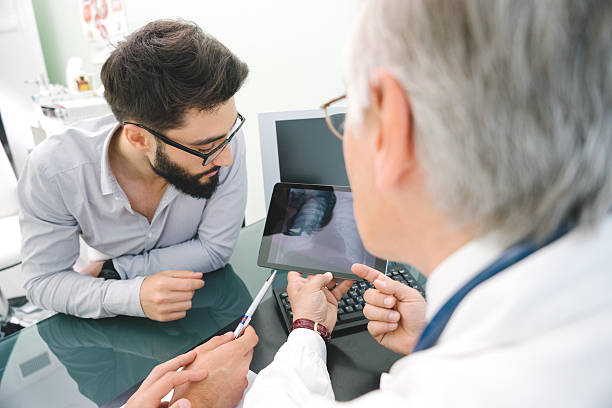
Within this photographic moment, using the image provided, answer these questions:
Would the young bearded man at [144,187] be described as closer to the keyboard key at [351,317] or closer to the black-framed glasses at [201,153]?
the black-framed glasses at [201,153]

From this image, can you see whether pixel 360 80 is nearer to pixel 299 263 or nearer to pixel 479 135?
pixel 479 135

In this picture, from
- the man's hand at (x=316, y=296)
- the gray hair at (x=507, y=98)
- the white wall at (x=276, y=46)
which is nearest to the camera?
the gray hair at (x=507, y=98)

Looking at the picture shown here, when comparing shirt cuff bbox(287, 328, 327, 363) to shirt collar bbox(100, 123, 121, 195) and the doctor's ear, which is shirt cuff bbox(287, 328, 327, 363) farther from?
shirt collar bbox(100, 123, 121, 195)

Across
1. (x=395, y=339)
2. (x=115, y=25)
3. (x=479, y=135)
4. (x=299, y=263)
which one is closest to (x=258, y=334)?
(x=299, y=263)

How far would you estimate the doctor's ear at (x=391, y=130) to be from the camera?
13.7 inches

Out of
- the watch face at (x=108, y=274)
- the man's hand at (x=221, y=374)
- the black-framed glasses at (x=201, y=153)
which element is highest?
the black-framed glasses at (x=201, y=153)

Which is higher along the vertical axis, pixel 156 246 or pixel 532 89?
pixel 532 89

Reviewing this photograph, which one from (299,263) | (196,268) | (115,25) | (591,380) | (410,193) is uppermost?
(115,25)

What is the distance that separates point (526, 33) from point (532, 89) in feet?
0.14

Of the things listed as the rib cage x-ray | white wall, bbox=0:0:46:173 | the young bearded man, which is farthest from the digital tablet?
white wall, bbox=0:0:46:173

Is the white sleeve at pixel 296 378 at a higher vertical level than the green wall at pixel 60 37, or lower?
lower

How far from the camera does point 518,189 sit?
34 cm

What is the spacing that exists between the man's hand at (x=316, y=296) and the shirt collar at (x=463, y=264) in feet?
1.14

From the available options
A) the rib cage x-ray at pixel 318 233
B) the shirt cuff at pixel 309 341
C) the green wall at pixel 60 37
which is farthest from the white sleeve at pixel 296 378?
the green wall at pixel 60 37
